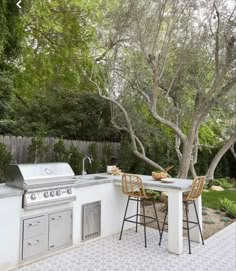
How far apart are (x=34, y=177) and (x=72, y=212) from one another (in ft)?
2.70

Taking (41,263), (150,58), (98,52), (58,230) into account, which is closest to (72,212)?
(58,230)

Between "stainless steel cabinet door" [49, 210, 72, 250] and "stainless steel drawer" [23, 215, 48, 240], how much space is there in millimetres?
101

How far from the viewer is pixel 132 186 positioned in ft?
12.6

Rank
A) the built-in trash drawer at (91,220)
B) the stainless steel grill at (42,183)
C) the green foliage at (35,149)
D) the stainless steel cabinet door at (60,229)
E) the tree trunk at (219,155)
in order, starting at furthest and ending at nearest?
the tree trunk at (219,155) → the green foliage at (35,149) → the built-in trash drawer at (91,220) → the stainless steel cabinet door at (60,229) → the stainless steel grill at (42,183)

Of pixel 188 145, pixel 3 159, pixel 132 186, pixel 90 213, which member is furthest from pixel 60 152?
pixel 188 145

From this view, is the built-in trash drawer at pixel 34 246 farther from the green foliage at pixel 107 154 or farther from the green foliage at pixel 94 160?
the green foliage at pixel 107 154

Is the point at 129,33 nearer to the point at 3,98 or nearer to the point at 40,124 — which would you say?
the point at 3,98

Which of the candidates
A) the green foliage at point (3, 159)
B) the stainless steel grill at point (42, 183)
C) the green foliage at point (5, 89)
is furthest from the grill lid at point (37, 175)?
the green foliage at point (5, 89)

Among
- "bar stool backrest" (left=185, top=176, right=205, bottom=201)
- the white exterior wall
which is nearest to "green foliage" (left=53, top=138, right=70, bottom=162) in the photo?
the white exterior wall

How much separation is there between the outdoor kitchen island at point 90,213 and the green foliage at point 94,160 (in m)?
2.21

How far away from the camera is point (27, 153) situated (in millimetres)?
5828

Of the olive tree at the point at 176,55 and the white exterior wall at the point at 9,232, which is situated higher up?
the olive tree at the point at 176,55

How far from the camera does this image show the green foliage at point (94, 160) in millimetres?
6531

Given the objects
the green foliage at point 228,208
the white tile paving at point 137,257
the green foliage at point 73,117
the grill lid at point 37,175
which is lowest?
the white tile paving at point 137,257
